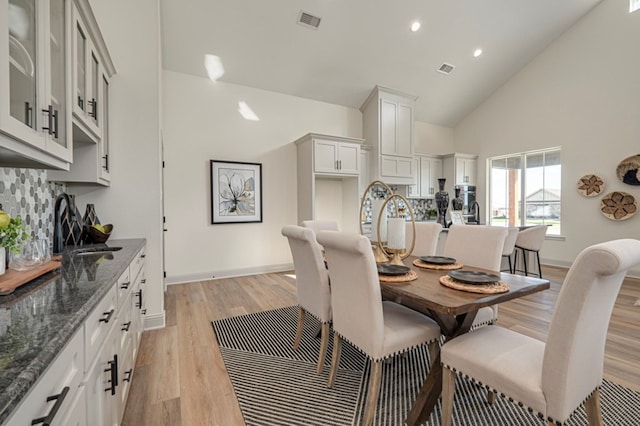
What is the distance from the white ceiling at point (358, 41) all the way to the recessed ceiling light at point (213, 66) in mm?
68

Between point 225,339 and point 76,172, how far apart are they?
1.76 m

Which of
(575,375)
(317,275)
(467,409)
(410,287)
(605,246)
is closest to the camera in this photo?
(605,246)

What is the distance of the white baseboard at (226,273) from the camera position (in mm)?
4340

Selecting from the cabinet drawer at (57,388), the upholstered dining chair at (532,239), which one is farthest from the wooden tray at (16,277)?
the upholstered dining chair at (532,239)

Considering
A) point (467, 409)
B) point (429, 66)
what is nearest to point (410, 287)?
point (467, 409)

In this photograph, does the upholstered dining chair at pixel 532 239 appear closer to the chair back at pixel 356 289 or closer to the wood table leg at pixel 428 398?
the wood table leg at pixel 428 398

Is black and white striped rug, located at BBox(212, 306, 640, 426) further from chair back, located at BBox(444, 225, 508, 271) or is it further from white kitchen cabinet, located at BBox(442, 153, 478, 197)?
white kitchen cabinet, located at BBox(442, 153, 478, 197)

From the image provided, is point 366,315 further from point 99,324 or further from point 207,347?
point 207,347

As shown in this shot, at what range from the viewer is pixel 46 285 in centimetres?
114

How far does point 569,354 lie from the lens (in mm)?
1037

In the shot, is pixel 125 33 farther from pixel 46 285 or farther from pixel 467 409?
pixel 467 409

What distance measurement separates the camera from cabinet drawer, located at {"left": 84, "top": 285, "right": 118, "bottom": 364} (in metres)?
0.95

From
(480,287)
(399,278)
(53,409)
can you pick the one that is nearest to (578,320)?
(480,287)

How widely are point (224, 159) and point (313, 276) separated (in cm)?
324
